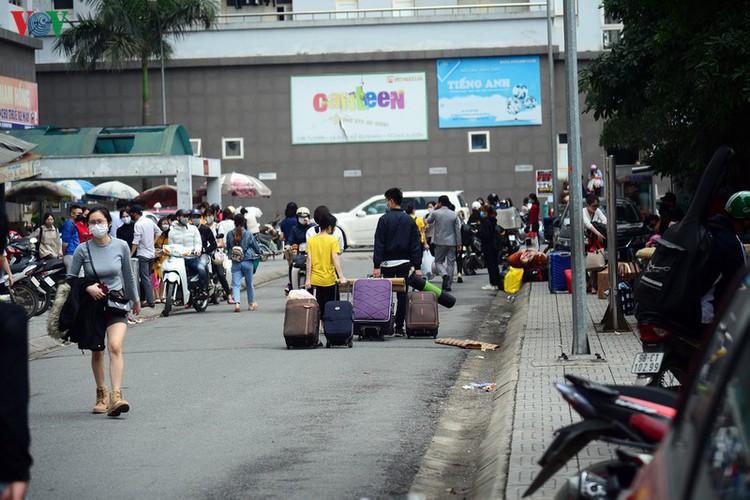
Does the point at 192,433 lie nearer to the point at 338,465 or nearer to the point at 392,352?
the point at 338,465

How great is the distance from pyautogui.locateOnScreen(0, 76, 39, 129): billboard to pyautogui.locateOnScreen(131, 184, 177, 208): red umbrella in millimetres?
14594

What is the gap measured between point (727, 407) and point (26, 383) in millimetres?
2457

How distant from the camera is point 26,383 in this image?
440cm

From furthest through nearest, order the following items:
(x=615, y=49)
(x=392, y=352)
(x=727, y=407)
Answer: (x=615, y=49) → (x=392, y=352) → (x=727, y=407)

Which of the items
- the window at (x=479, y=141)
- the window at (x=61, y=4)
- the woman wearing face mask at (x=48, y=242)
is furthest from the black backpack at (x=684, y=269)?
the window at (x=61, y=4)

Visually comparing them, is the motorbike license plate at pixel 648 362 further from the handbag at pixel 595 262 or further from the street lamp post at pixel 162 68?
the street lamp post at pixel 162 68

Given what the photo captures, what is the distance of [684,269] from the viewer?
26.0 feet

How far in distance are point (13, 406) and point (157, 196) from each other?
42.2 meters

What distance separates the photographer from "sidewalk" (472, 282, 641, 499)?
7.50m

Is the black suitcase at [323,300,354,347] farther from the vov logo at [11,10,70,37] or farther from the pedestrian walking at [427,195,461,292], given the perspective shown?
the vov logo at [11,10,70,37]

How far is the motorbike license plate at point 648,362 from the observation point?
7938mm

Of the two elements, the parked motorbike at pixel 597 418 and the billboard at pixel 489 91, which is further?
the billboard at pixel 489 91

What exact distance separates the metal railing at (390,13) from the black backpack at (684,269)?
157ft

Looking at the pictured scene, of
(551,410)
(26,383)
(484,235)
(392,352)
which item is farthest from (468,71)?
(26,383)
